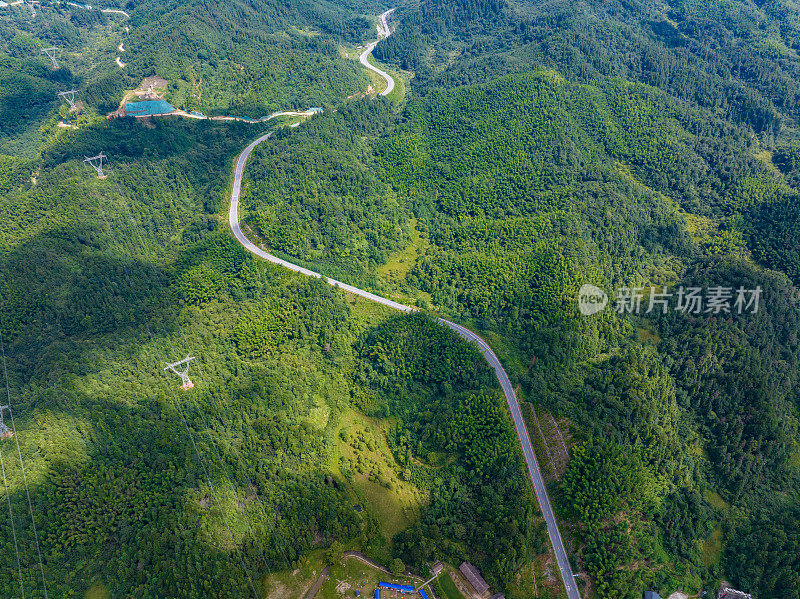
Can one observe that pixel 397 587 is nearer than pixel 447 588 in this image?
Yes

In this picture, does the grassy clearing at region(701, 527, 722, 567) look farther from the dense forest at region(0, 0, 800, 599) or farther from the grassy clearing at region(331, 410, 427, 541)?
the grassy clearing at region(331, 410, 427, 541)

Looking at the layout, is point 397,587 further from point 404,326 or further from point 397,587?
point 404,326

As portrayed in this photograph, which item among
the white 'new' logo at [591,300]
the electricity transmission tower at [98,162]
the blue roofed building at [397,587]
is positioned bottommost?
the blue roofed building at [397,587]

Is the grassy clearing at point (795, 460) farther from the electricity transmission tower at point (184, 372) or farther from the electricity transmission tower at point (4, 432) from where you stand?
the electricity transmission tower at point (4, 432)

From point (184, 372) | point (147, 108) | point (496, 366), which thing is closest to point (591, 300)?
point (496, 366)

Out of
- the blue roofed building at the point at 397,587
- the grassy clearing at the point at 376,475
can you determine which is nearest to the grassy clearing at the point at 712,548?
the grassy clearing at the point at 376,475

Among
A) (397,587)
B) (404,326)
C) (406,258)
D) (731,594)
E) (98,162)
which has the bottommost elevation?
(397,587)
